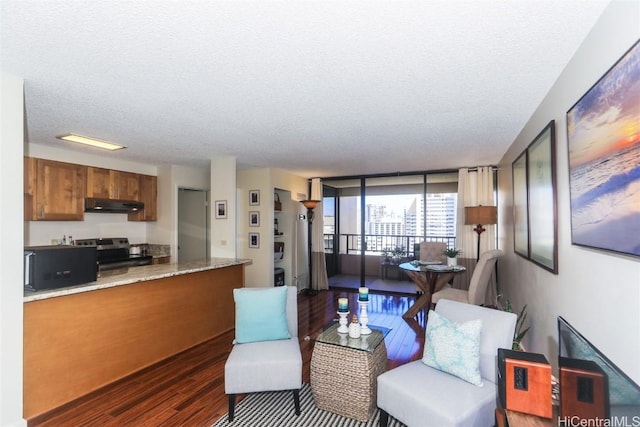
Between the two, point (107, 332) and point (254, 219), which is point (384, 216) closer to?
point (254, 219)

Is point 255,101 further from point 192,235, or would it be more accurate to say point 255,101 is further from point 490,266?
point 192,235

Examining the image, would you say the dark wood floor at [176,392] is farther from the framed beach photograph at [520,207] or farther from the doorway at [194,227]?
the doorway at [194,227]

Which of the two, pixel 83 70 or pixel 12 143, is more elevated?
pixel 83 70

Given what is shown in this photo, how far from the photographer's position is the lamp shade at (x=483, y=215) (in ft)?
15.2

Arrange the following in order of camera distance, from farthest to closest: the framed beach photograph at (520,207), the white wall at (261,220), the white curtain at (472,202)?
1. the white wall at (261,220)
2. the white curtain at (472,202)
3. the framed beach photograph at (520,207)

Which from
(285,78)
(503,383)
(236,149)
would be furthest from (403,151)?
(503,383)

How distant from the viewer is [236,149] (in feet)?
12.6

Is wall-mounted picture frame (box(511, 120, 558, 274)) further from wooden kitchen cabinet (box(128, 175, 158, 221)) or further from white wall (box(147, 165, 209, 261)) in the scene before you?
wooden kitchen cabinet (box(128, 175, 158, 221))

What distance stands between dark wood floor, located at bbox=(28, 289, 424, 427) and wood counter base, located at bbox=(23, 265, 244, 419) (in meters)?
0.11

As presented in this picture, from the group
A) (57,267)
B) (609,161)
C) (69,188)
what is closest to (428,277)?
(609,161)

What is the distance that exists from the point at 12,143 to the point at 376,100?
7.92ft

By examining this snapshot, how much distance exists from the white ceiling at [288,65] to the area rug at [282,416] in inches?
91.6

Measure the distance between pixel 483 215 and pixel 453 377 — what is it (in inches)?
134

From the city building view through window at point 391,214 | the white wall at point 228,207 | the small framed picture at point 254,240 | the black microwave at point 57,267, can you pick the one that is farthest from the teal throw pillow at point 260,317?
the city building view through window at point 391,214
